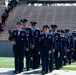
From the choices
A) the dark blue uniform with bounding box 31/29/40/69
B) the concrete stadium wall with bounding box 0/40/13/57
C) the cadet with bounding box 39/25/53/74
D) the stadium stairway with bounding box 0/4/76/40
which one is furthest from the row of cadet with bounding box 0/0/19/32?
the cadet with bounding box 39/25/53/74

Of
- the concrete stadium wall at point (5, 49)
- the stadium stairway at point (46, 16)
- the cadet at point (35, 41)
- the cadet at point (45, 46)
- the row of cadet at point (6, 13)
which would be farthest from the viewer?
the row of cadet at point (6, 13)

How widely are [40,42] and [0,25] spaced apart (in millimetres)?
14880

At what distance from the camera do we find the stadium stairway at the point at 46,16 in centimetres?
2595

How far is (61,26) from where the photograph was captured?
83.6 ft

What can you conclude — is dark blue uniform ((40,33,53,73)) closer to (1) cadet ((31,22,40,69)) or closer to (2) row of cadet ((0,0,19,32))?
(1) cadet ((31,22,40,69))

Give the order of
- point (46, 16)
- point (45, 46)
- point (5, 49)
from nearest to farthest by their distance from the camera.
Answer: point (45, 46) < point (5, 49) < point (46, 16)

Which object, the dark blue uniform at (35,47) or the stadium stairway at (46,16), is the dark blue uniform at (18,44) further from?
the stadium stairway at (46,16)

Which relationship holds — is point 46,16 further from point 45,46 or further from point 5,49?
point 45,46

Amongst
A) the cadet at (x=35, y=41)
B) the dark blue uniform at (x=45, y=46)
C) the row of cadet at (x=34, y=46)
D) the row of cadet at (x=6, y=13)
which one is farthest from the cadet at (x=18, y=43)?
the row of cadet at (x=6, y=13)

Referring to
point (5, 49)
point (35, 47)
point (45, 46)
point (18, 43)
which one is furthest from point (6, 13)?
point (45, 46)

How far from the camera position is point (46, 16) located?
28.2 m

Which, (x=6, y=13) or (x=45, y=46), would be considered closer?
(x=45, y=46)

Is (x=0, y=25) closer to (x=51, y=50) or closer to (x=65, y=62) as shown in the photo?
(x=65, y=62)

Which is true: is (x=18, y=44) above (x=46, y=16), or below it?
above
